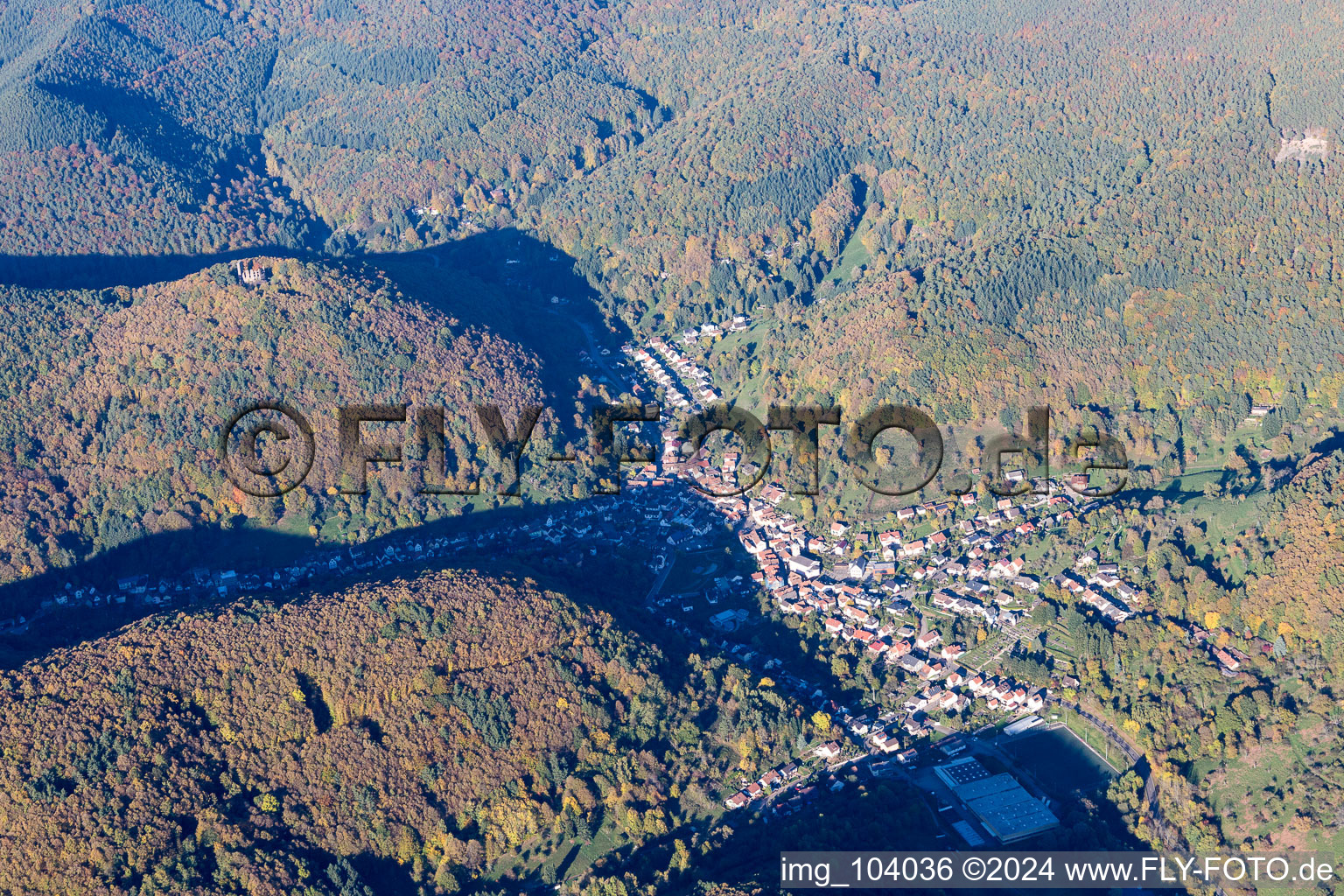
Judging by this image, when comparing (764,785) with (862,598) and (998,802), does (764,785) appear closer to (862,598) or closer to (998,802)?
(998,802)

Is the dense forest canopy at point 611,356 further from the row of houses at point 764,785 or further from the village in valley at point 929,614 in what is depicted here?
the row of houses at point 764,785

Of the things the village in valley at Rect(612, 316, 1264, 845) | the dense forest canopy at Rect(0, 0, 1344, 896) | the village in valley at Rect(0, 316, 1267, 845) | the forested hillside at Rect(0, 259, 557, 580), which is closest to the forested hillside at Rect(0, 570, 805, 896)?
the dense forest canopy at Rect(0, 0, 1344, 896)

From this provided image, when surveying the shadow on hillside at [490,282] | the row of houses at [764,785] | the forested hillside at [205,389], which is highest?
the shadow on hillside at [490,282]

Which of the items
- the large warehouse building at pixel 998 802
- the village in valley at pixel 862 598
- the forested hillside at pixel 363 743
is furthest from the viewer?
the village in valley at pixel 862 598

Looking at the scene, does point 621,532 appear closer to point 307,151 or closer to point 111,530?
point 111,530

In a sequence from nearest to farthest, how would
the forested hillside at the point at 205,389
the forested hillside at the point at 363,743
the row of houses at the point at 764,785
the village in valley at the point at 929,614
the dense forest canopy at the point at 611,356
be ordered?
the forested hillside at the point at 363,743 → the dense forest canopy at the point at 611,356 → the row of houses at the point at 764,785 → the village in valley at the point at 929,614 → the forested hillside at the point at 205,389

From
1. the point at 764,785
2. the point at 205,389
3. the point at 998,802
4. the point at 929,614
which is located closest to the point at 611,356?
the point at 205,389

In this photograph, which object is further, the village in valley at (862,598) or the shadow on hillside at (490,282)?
the shadow on hillside at (490,282)

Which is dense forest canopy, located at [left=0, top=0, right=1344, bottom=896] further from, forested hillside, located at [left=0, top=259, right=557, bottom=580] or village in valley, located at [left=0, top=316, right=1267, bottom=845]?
village in valley, located at [left=0, top=316, right=1267, bottom=845]

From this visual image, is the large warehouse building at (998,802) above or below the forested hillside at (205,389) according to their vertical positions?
below

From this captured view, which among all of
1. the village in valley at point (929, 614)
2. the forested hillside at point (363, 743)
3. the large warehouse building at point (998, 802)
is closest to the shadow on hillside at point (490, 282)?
the village in valley at point (929, 614)

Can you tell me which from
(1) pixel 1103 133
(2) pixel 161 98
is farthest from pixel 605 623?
(2) pixel 161 98
